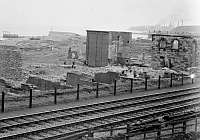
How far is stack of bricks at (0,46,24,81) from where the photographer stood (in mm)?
19141

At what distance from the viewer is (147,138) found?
978cm

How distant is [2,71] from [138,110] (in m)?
9.06

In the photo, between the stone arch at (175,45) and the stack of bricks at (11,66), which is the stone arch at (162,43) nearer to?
the stone arch at (175,45)

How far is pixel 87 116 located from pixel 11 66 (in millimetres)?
8876

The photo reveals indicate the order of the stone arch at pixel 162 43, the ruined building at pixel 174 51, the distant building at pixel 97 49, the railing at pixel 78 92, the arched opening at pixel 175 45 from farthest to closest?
the distant building at pixel 97 49, the stone arch at pixel 162 43, the arched opening at pixel 175 45, the ruined building at pixel 174 51, the railing at pixel 78 92

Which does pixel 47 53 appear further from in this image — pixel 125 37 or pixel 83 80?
pixel 83 80

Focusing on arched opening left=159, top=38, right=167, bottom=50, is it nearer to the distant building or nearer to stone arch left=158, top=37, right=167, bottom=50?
stone arch left=158, top=37, right=167, bottom=50

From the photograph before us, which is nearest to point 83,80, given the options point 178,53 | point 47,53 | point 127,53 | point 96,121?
point 96,121

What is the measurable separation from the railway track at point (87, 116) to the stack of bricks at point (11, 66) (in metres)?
7.19

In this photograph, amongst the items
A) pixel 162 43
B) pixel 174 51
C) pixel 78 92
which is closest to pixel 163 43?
pixel 162 43

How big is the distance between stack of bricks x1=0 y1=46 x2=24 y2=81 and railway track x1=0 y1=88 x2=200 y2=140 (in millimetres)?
7189

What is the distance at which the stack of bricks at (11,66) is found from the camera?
754 inches

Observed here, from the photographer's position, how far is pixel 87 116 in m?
11.9

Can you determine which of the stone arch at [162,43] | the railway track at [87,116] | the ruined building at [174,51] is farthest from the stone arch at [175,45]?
the railway track at [87,116]
